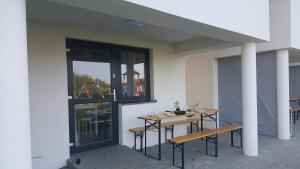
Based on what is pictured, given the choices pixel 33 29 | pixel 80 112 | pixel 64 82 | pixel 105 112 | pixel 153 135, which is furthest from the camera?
pixel 153 135

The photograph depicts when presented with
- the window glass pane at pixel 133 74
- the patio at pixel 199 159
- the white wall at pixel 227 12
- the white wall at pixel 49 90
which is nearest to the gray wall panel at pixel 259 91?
the patio at pixel 199 159

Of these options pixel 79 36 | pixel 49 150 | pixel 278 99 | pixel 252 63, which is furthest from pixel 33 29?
pixel 278 99

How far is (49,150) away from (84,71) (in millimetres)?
1533

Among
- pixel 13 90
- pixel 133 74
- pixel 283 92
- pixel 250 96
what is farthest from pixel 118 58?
pixel 283 92

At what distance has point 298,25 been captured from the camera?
526 centimetres

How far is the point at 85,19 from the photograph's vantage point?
11.7 ft

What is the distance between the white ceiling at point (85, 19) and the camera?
3.02 metres

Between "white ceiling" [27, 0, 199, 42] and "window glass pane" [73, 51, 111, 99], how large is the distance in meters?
0.71

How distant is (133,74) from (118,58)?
55cm

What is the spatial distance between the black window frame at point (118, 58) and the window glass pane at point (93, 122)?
15.6 inches

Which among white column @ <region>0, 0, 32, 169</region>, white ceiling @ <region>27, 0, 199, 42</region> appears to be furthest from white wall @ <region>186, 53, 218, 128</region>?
white column @ <region>0, 0, 32, 169</region>

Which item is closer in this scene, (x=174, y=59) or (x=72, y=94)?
(x=72, y=94)

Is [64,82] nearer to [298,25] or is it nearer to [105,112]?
[105,112]

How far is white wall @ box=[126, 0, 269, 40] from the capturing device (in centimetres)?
259
